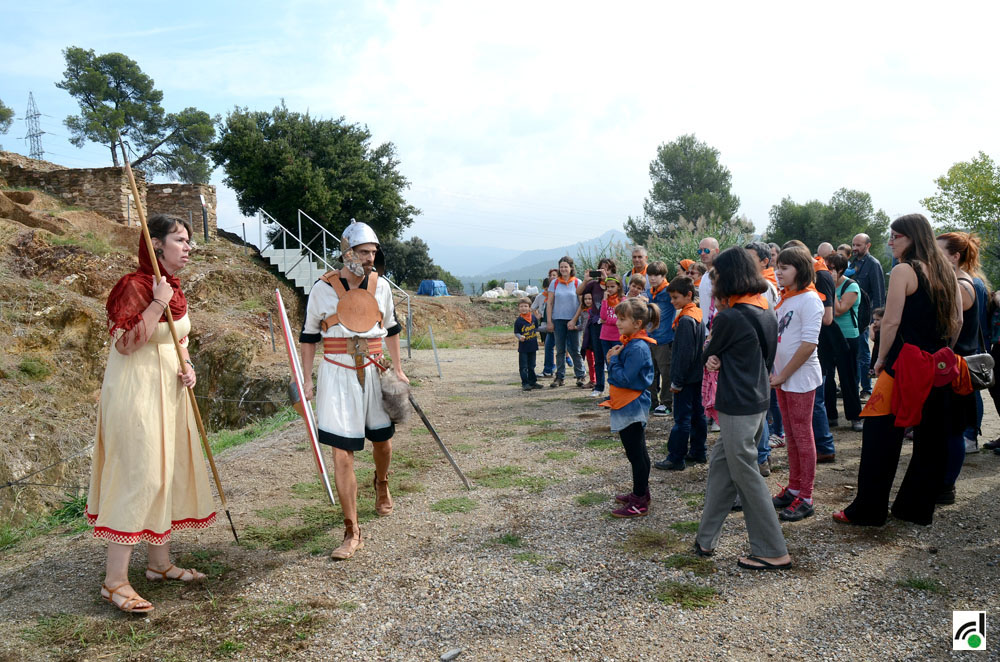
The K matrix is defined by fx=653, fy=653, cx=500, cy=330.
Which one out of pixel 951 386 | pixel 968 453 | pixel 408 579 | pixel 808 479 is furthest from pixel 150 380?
pixel 968 453

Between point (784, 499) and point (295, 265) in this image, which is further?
point (295, 265)

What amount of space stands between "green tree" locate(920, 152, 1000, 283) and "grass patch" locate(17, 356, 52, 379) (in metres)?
42.2

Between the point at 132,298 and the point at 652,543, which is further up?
the point at 132,298

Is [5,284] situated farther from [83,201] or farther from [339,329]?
[339,329]

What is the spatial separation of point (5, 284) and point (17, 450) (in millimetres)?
4551

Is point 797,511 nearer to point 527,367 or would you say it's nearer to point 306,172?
point 527,367

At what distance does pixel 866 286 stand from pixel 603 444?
3.91 metres

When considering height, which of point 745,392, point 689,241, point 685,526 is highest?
point 689,241

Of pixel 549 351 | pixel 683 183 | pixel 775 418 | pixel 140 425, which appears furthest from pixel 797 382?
pixel 683 183

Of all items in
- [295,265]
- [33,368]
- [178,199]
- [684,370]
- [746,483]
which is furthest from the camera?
[178,199]

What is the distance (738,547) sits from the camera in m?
3.84

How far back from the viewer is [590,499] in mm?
4836

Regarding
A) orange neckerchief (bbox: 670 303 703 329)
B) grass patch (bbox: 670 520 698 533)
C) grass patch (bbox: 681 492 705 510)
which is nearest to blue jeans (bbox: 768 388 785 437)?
orange neckerchief (bbox: 670 303 703 329)

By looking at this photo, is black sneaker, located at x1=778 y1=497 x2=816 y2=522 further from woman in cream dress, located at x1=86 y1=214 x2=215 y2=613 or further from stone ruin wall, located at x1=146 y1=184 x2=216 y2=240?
stone ruin wall, located at x1=146 y1=184 x2=216 y2=240
